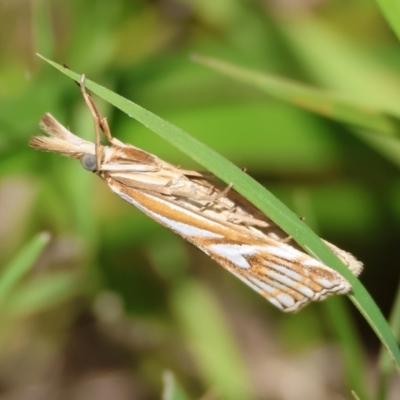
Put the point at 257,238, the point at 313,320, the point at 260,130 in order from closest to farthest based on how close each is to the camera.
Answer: the point at 257,238
the point at 260,130
the point at 313,320

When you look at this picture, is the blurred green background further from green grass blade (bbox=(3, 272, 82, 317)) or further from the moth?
the moth

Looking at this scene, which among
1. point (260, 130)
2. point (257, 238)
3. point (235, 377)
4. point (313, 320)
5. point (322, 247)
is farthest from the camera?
point (313, 320)

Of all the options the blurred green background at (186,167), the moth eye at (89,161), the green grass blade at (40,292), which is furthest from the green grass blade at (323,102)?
the green grass blade at (40,292)

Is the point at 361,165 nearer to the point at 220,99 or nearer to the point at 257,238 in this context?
the point at 220,99

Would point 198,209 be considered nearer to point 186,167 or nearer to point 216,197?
point 216,197

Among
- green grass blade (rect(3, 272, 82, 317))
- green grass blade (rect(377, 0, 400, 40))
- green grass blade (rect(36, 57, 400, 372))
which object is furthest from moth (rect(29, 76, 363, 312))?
green grass blade (rect(3, 272, 82, 317))

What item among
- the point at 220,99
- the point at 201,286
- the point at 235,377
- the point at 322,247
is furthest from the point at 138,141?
the point at 322,247

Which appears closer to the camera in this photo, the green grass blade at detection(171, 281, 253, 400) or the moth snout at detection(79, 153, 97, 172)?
the moth snout at detection(79, 153, 97, 172)
